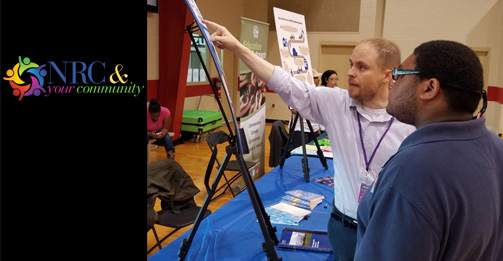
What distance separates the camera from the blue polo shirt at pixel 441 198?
0.83 m

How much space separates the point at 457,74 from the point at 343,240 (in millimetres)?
1219

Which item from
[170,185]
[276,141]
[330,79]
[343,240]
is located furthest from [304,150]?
[343,240]

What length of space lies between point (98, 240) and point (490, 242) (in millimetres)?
1224

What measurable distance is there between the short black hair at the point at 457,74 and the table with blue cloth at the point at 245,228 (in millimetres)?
1827

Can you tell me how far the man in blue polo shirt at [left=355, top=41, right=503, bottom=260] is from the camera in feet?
2.72

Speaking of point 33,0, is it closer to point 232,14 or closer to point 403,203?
point 403,203

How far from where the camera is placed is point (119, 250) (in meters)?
1.48

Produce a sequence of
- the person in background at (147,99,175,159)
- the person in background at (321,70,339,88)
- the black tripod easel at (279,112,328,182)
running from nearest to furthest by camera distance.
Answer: the black tripod easel at (279,112,328,182), the person in background at (147,99,175,159), the person in background at (321,70,339,88)

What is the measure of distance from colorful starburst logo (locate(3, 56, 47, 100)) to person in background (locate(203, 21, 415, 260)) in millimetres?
810

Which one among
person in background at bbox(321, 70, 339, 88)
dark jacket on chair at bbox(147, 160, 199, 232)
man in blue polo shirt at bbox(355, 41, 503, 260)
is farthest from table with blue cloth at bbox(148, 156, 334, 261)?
person in background at bbox(321, 70, 339, 88)

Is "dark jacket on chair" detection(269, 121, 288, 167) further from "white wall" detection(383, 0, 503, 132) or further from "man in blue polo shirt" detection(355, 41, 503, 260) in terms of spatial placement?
"white wall" detection(383, 0, 503, 132)

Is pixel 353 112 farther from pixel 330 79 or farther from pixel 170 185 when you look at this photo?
pixel 330 79

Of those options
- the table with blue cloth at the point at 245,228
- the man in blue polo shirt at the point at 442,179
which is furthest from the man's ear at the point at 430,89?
the table with blue cloth at the point at 245,228

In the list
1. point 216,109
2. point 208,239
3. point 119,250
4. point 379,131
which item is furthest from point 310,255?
point 216,109
